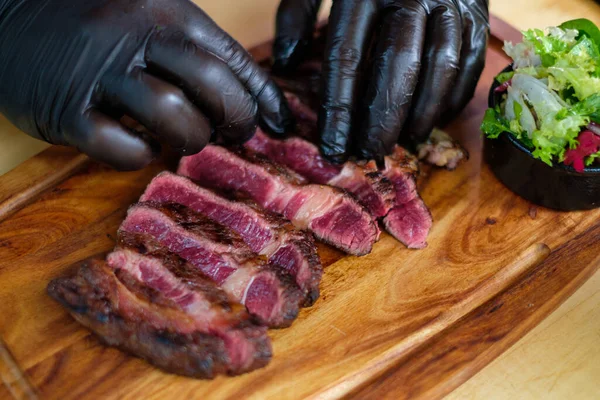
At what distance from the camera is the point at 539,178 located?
2.73 m

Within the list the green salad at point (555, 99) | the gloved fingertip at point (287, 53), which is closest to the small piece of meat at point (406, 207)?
the green salad at point (555, 99)

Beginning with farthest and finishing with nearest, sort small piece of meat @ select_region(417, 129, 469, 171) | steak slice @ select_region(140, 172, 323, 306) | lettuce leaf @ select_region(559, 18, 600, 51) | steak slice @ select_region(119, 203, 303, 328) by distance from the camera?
small piece of meat @ select_region(417, 129, 469, 171), lettuce leaf @ select_region(559, 18, 600, 51), steak slice @ select_region(140, 172, 323, 306), steak slice @ select_region(119, 203, 303, 328)

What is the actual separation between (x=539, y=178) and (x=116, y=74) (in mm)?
2059

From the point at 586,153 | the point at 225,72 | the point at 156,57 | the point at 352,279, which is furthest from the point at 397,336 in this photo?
the point at 156,57

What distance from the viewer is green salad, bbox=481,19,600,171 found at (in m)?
2.47

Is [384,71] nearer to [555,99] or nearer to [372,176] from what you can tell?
[372,176]

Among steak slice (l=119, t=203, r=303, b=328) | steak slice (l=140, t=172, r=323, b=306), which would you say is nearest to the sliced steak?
steak slice (l=140, t=172, r=323, b=306)

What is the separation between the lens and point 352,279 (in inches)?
101

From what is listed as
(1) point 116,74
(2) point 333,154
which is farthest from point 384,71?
(1) point 116,74

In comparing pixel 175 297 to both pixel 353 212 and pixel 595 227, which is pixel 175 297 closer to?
pixel 353 212

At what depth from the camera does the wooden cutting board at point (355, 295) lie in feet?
7.22

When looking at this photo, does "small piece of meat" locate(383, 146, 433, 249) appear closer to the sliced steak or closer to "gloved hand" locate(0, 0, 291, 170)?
the sliced steak

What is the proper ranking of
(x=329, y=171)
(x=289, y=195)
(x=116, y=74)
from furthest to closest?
(x=329, y=171), (x=289, y=195), (x=116, y=74)

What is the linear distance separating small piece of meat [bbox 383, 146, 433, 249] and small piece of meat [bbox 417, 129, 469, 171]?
94 millimetres
